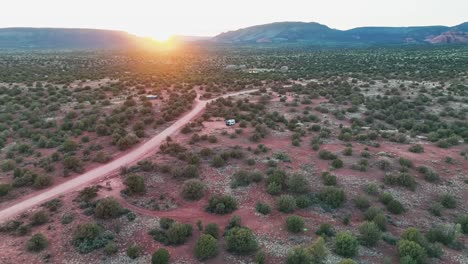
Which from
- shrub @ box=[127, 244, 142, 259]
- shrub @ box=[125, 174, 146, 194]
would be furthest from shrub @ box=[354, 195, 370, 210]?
shrub @ box=[125, 174, 146, 194]

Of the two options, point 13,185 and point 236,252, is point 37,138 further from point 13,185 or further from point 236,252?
point 236,252

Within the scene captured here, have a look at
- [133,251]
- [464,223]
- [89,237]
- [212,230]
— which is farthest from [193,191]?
[464,223]

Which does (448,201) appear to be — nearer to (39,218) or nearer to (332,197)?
(332,197)

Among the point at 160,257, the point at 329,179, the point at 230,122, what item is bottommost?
the point at 160,257

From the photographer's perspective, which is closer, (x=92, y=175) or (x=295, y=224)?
(x=295, y=224)

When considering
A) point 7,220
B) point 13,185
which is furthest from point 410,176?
point 13,185

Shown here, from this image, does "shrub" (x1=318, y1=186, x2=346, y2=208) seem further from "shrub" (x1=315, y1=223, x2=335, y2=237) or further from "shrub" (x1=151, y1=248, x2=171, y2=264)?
"shrub" (x1=151, y1=248, x2=171, y2=264)

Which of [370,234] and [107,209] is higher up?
[107,209]
